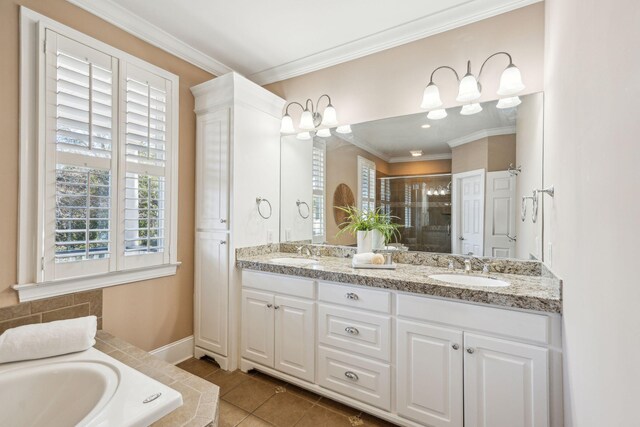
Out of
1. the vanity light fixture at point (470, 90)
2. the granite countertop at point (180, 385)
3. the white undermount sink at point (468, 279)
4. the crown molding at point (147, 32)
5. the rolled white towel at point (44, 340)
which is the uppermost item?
the crown molding at point (147, 32)

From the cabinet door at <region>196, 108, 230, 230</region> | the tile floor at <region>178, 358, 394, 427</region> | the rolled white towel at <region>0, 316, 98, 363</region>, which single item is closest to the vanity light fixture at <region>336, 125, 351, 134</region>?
the cabinet door at <region>196, 108, 230, 230</region>

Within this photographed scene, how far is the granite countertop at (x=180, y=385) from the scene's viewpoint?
116 cm

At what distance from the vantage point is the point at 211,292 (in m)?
2.52

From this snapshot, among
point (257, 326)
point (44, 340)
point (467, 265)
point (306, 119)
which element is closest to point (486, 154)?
point (467, 265)

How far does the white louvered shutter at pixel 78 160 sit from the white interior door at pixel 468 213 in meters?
2.41

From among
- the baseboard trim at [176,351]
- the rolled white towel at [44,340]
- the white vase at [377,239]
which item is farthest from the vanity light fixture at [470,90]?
the baseboard trim at [176,351]

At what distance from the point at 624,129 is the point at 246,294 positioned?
7.53 ft

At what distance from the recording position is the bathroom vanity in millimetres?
1371

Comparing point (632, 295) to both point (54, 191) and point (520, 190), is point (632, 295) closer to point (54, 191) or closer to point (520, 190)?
point (520, 190)

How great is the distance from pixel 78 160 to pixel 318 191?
1783 millimetres

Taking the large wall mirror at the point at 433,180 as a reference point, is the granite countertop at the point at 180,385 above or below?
below

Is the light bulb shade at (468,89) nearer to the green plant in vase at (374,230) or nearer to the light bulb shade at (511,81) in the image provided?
the light bulb shade at (511,81)

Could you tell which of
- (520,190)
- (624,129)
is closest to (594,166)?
(624,129)

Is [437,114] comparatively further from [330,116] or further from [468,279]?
[468,279]
